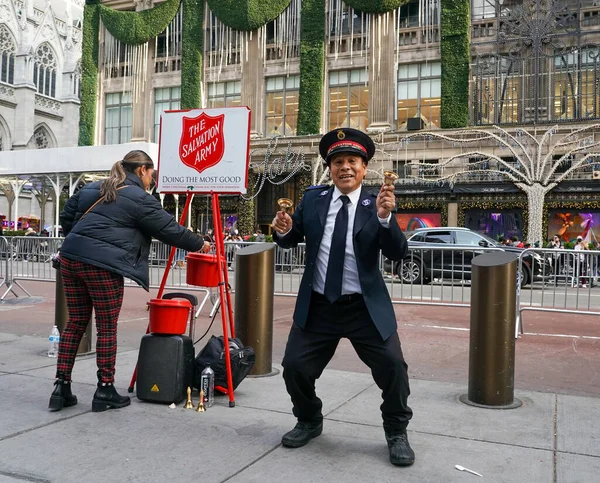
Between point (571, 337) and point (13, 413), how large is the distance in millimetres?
Result: 7046

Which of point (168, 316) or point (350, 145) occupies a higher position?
point (350, 145)

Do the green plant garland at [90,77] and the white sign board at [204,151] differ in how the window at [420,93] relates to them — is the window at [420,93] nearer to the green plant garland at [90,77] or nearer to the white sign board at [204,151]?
the green plant garland at [90,77]

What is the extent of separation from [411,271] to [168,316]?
6.58m

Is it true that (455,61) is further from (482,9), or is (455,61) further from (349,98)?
(349,98)

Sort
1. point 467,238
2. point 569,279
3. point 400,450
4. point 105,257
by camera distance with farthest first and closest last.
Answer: point 467,238
point 569,279
point 105,257
point 400,450

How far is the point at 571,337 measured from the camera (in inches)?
328

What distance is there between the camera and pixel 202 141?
5.15 metres

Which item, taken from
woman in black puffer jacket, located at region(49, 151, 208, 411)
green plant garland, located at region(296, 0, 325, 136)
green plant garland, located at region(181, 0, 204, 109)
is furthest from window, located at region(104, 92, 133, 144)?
woman in black puffer jacket, located at region(49, 151, 208, 411)

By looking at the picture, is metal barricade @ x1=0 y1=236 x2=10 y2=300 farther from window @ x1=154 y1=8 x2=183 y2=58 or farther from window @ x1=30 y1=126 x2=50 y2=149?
window @ x1=30 y1=126 x2=50 y2=149

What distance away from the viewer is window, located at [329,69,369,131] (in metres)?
30.2

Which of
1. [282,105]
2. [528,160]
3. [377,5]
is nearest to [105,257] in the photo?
[528,160]

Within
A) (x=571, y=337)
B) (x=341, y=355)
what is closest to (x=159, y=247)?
(x=341, y=355)

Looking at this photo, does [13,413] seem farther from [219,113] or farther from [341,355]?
[341,355]

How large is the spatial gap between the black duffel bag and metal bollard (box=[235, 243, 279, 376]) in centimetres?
70
